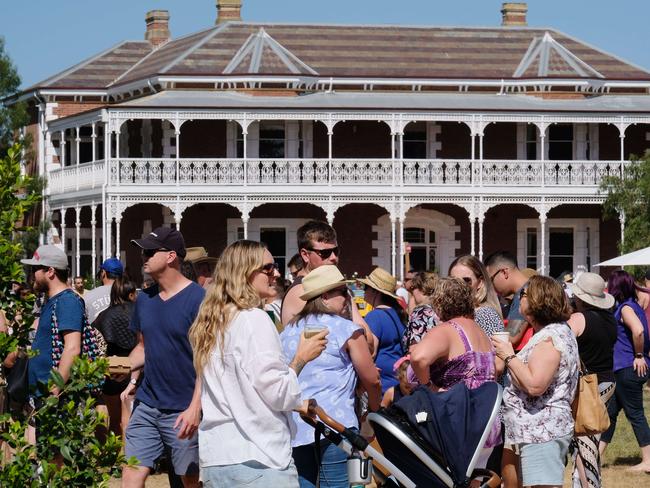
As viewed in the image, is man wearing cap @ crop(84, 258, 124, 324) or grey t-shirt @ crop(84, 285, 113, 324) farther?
grey t-shirt @ crop(84, 285, 113, 324)

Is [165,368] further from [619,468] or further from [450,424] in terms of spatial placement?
[619,468]

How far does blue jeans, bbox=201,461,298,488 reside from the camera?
5742mm

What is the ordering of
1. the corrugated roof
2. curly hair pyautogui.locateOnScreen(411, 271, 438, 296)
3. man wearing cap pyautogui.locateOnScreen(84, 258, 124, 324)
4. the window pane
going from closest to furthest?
curly hair pyautogui.locateOnScreen(411, 271, 438, 296) → man wearing cap pyautogui.locateOnScreen(84, 258, 124, 324) → the window pane → the corrugated roof

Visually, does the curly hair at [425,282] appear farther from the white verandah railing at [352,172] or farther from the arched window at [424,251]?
the arched window at [424,251]

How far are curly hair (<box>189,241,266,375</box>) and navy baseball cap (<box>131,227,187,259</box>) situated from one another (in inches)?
63.0

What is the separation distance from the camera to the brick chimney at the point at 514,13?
1777 inches

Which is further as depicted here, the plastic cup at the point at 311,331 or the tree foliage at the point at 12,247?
the plastic cup at the point at 311,331

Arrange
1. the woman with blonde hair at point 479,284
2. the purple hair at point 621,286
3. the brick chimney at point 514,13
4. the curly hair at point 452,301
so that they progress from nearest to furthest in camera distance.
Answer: the curly hair at point 452,301 → the woman with blonde hair at point 479,284 → the purple hair at point 621,286 → the brick chimney at point 514,13

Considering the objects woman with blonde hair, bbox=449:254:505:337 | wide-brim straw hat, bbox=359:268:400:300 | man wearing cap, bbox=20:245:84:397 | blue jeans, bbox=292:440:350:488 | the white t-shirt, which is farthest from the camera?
wide-brim straw hat, bbox=359:268:400:300

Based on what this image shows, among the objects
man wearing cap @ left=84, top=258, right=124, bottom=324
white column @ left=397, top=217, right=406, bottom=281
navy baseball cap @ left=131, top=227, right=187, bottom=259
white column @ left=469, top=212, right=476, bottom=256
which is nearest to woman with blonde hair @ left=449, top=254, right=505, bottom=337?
navy baseball cap @ left=131, top=227, right=187, bottom=259

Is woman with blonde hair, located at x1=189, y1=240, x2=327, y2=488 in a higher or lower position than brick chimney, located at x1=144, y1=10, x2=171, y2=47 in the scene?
lower

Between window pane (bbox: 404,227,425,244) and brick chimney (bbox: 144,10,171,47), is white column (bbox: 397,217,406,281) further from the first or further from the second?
brick chimney (bbox: 144,10,171,47)

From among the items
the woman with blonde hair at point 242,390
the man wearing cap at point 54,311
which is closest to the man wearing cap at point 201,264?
the man wearing cap at point 54,311

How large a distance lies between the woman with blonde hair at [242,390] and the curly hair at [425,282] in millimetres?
4176
